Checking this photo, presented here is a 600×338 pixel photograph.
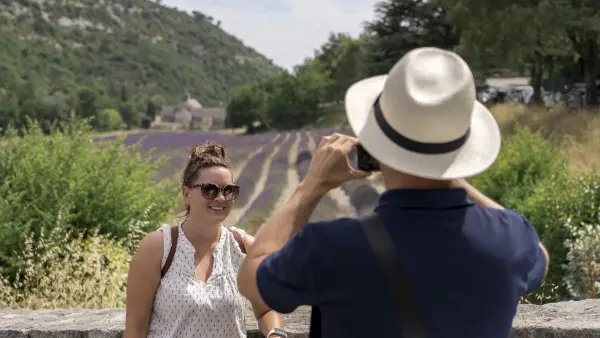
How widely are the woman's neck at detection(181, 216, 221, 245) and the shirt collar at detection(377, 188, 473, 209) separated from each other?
Answer: 1.27 meters

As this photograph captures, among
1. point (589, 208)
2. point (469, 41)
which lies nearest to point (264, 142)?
point (469, 41)

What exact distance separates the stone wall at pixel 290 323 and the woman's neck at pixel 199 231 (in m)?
0.74

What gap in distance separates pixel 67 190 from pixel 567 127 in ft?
56.7

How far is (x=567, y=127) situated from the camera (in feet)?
71.4

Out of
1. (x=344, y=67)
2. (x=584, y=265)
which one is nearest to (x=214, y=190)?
(x=584, y=265)

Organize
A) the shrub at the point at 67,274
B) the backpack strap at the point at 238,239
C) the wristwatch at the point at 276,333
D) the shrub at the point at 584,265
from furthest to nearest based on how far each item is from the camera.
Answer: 1. the shrub at the point at 584,265
2. the shrub at the point at 67,274
3. the backpack strap at the point at 238,239
4. the wristwatch at the point at 276,333

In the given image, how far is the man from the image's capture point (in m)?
1.69

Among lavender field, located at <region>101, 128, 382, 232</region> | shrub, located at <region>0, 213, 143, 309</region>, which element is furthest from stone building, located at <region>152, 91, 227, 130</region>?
shrub, located at <region>0, 213, 143, 309</region>

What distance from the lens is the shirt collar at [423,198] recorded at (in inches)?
68.7

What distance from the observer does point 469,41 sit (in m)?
28.3

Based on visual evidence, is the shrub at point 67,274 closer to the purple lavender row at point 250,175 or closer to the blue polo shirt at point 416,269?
the blue polo shirt at point 416,269

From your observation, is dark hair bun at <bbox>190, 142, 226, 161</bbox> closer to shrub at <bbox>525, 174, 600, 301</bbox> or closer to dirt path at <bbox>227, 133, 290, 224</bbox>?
shrub at <bbox>525, 174, 600, 301</bbox>

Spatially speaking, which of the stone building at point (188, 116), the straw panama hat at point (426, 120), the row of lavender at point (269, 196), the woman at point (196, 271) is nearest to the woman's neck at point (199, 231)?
the woman at point (196, 271)

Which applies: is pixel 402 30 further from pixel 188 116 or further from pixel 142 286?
pixel 188 116
